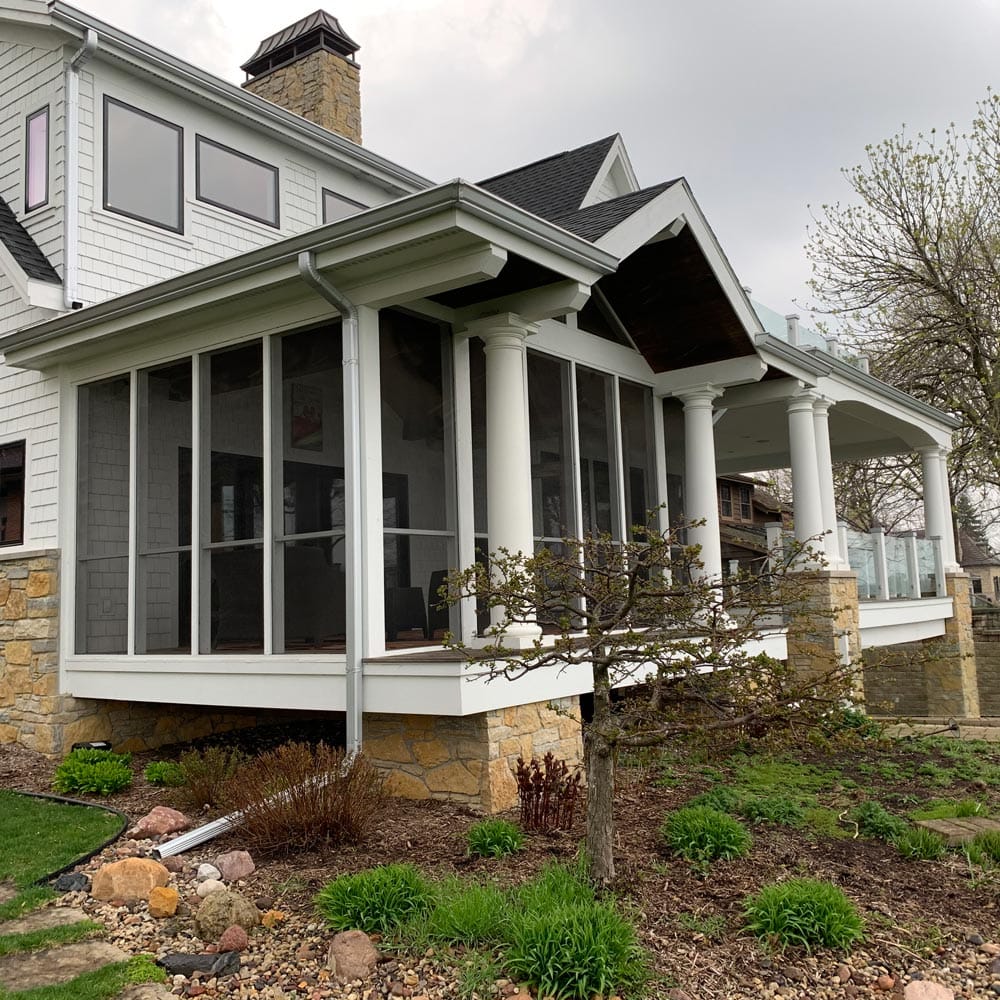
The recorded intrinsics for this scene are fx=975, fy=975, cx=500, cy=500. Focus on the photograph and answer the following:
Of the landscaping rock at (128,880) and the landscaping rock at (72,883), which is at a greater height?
the landscaping rock at (128,880)

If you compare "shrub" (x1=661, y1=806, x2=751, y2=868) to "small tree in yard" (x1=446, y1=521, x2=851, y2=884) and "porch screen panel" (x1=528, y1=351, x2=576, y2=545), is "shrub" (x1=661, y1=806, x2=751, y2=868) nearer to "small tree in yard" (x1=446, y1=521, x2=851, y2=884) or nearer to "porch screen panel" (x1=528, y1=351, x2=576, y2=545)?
"small tree in yard" (x1=446, y1=521, x2=851, y2=884)

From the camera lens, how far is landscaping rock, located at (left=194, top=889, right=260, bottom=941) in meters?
3.98

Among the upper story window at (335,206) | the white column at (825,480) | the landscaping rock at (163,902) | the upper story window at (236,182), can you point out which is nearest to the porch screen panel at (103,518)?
the upper story window at (236,182)

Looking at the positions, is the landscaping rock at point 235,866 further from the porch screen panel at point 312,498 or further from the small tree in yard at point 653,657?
the porch screen panel at point 312,498

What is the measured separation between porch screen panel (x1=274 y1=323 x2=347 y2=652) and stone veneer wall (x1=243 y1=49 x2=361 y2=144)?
784cm

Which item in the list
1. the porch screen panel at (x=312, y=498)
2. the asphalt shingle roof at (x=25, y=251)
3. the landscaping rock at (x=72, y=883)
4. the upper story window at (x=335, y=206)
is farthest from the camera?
the upper story window at (x=335, y=206)

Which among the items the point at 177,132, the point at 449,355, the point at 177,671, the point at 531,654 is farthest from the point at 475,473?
the point at 177,132

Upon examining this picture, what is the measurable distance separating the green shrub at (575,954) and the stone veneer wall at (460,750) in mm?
2021

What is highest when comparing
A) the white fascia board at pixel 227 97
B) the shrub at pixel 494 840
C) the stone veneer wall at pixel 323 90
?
the stone veneer wall at pixel 323 90

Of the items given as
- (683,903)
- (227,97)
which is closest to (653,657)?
(683,903)

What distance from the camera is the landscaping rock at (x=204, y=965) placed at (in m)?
3.70

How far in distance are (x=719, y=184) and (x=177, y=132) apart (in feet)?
99.3

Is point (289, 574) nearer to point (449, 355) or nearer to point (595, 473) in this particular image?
point (449, 355)

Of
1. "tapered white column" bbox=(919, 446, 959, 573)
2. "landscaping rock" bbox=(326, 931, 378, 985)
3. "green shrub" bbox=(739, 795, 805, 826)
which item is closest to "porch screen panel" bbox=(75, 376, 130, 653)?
"landscaping rock" bbox=(326, 931, 378, 985)
